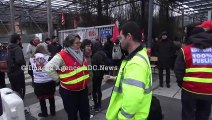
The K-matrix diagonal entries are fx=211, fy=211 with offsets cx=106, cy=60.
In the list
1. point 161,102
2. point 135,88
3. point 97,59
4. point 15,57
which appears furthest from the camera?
point 161,102

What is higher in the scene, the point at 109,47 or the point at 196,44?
the point at 196,44

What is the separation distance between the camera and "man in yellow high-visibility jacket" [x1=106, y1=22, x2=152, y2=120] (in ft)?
5.95

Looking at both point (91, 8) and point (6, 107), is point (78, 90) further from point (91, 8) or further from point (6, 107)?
point (91, 8)

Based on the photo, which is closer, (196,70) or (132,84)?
(132,84)

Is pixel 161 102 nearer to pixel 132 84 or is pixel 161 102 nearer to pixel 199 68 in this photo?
pixel 199 68

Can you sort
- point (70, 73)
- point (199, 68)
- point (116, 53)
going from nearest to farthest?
point (199, 68), point (70, 73), point (116, 53)

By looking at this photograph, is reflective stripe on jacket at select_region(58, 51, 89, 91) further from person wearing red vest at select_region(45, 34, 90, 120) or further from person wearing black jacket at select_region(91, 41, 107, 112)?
person wearing black jacket at select_region(91, 41, 107, 112)

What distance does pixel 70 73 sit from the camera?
350 centimetres

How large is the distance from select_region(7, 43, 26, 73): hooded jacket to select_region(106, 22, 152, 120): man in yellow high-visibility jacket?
340cm

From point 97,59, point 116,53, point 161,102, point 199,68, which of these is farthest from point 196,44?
point 116,53

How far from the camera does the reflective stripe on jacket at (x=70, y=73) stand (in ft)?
11.5

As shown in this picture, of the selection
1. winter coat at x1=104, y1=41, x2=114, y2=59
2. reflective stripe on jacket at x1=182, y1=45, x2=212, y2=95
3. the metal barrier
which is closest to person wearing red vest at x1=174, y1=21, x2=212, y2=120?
reflective stripe on jacket at x1=182, y1=45, x2=212, y2=95

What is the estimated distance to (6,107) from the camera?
293 centimetres

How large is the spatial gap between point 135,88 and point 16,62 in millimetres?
3771
